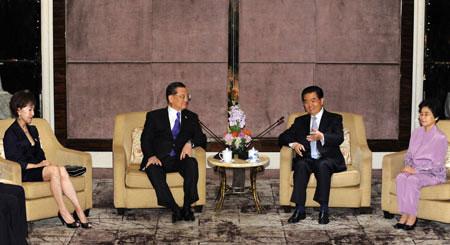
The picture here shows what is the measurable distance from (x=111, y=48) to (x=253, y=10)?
173 cm

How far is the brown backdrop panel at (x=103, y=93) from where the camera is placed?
921cm

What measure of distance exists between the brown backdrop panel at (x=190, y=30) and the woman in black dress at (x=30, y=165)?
2.65 meters

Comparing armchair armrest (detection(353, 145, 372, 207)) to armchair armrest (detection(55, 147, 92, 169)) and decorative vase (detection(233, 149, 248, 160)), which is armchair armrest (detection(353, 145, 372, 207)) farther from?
armchair armrest (detection(55, 147, 92, 169))

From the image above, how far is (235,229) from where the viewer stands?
682cm

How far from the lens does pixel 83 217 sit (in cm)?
686

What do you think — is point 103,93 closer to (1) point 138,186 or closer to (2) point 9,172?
(1) point 138,186

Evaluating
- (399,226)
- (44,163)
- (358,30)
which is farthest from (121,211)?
(358,30)

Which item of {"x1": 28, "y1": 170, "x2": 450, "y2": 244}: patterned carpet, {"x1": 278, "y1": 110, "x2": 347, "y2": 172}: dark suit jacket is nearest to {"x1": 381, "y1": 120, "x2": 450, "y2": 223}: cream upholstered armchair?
{"x1": 28, "y1": 170, "x2": 450, "y2": 244}: patterned carpet

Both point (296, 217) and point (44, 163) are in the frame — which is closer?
point (44, 163)

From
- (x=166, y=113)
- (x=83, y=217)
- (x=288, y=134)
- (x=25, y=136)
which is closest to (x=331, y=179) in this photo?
(x=288, y=134)

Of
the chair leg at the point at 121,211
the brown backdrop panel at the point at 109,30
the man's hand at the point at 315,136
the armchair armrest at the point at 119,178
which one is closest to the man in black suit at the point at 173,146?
the armchair armrest at the point at 119,178

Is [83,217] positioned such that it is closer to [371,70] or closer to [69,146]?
[69,146]

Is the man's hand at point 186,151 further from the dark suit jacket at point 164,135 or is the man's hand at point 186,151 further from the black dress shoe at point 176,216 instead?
the black dress shoe at point 176,216

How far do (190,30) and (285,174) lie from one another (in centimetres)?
255
